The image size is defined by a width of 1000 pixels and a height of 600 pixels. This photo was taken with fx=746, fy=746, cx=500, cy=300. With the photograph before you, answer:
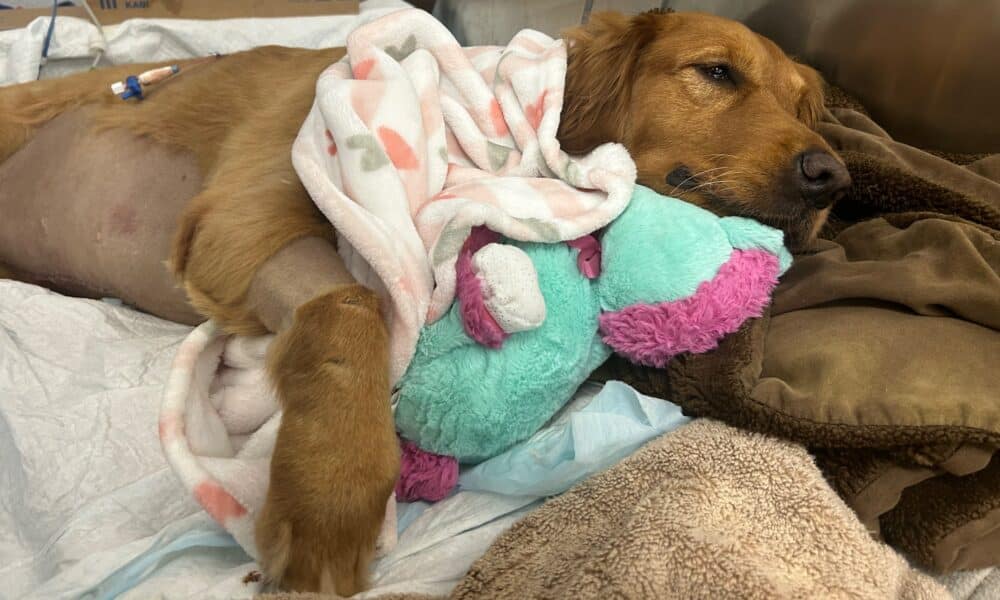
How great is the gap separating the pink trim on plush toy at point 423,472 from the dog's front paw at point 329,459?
165 millimetres

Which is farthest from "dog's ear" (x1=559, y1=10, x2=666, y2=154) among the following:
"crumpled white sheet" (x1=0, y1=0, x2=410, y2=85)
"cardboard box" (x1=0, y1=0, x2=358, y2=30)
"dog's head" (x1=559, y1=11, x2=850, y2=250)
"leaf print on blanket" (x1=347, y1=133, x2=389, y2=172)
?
"cardboard box" (x1=0, y1=0, x2=358, y2=30)

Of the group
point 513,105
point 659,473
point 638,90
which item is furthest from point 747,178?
point 659,473

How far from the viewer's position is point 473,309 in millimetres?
1043

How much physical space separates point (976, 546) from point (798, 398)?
0.96 feet

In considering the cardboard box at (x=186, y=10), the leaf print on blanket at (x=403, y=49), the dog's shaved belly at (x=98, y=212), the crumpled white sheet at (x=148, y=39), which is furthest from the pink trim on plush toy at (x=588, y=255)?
the cardboard box at (x=186, y=10)

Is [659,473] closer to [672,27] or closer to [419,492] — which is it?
[419,492]

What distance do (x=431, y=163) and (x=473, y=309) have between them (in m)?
0.35

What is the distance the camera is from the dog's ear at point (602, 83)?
145cm

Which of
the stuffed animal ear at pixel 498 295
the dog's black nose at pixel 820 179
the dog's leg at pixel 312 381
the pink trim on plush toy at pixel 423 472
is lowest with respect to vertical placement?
the pink trim on plush toy at pixel 423 472

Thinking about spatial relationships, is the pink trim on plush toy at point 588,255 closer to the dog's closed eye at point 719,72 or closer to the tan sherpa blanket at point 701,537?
the tan sherpa blanket at point 701,537

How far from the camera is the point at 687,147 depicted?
1.39m

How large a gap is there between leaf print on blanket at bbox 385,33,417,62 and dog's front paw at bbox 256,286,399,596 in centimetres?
69

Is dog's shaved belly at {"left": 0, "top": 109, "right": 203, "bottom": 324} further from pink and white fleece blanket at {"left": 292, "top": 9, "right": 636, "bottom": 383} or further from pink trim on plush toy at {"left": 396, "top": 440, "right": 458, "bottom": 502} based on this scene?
pink trim on plush toy at {"left": 396, "top": 440, "right": 458, "bottom": 502}

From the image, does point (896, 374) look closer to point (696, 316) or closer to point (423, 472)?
point (696, 316)
